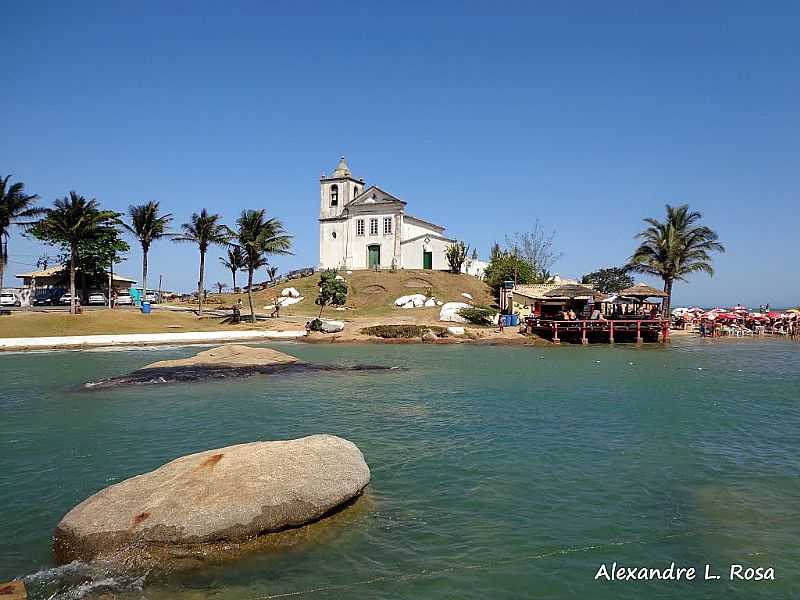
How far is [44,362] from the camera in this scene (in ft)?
87.7

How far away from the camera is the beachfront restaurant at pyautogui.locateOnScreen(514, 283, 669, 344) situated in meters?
40.1

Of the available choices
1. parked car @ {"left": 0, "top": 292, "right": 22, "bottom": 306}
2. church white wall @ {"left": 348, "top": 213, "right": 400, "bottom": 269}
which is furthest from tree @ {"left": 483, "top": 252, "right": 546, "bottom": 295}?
parked car @ {"left": 0, "top": 292, "right": 22, "bottom": 306}

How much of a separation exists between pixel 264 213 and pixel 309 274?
22.7 m

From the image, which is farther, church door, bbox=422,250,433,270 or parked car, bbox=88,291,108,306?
church door, bbox=422,250,433,270

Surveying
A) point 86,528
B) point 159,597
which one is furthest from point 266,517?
point 86,528

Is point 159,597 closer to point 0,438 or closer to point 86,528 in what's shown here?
point 86,528

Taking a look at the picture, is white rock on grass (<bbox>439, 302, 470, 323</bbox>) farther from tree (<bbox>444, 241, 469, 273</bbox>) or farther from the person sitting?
tree (<bbox>444, 241, 469, 273</bbox>)

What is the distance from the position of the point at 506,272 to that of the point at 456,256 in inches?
300

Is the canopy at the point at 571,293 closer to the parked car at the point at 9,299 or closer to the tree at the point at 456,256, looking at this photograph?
the tree at the point at 456,256

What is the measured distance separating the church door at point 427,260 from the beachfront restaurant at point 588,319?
2710 cm

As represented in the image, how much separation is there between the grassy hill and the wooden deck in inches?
550

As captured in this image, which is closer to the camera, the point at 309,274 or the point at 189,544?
the point at 189,544

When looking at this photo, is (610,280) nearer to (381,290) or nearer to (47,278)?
(381,290)

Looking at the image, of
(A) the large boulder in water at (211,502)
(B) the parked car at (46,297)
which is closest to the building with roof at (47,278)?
(B) the parked car at (46,297)
